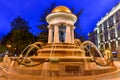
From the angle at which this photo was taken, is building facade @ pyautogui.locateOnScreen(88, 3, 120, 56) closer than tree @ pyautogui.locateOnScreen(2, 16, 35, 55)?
No

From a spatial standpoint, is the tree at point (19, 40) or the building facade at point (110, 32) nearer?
the tree at point (19, 40)

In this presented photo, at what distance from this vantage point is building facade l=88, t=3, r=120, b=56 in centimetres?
4449

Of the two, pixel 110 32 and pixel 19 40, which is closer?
pixel 19 40

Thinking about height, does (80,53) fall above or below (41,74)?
above

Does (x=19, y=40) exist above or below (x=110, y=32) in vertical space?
below

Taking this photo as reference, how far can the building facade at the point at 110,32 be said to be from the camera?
44.5 metres

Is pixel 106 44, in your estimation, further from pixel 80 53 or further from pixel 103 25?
pixel 80 53

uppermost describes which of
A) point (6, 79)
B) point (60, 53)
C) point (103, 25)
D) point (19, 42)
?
point (103, 25)

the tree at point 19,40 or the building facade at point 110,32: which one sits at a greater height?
the building facade at point 110,32

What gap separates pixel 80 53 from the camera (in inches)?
459

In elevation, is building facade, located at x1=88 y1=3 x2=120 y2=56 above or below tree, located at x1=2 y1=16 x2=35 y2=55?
above

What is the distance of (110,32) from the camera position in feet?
163

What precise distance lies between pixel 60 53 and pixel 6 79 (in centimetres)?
471

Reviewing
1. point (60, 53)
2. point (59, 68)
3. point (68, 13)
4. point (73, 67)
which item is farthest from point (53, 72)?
point (68, 13)
